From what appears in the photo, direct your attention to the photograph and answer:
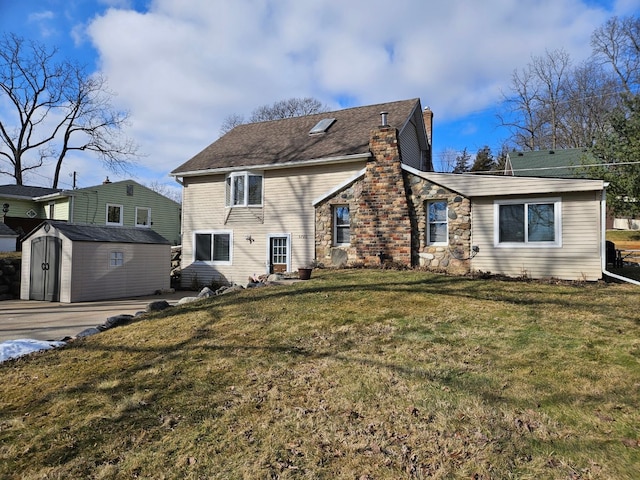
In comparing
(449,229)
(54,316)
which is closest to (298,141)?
(449,229)

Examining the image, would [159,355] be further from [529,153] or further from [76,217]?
[529,153]

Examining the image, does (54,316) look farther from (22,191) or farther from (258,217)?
(22,191)

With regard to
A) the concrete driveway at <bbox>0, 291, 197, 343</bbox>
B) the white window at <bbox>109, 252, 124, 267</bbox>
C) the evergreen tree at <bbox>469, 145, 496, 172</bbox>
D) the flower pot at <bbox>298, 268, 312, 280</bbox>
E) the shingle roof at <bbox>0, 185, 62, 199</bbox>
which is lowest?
the concrete driveway at <bbox>0, 291, 197, 343</bbox>

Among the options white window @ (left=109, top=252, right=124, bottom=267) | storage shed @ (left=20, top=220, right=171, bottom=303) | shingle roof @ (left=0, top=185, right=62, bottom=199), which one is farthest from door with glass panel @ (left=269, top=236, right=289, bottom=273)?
shingle roof @ (left=0, top=185, right=62, bottom=199)

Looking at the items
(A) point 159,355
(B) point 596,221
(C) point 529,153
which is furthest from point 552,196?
(C) point 529,153

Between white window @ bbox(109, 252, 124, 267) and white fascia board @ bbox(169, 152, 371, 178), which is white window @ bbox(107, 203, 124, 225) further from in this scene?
white window @ bbox(109, 252, 124, 267)

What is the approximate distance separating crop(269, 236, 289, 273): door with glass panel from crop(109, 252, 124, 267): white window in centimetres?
510

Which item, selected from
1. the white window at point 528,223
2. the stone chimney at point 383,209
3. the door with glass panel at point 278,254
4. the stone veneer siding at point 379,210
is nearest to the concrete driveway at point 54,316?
the door with glass panel at point 278,254

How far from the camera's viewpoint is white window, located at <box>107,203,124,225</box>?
941 inches

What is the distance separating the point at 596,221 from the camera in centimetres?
984

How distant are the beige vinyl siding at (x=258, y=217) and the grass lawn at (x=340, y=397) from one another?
25.4 ft

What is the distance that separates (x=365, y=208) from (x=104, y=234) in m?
8.83

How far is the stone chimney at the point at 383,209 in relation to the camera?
38.1 ft

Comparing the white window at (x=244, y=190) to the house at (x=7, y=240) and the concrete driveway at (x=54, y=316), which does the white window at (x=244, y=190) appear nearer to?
the concrete driveway at (x=54, y=316)
